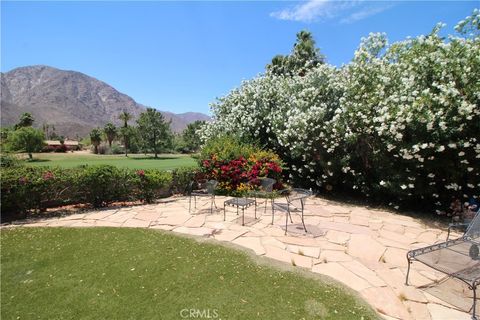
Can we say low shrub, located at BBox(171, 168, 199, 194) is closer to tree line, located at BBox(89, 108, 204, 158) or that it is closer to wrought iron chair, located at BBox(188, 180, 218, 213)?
wrought iron chair, located at BBox(188, 180, 218, 213)

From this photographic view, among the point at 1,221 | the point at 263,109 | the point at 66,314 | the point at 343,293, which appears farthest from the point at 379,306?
the point at 263,109

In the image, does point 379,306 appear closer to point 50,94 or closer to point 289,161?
point 289,161

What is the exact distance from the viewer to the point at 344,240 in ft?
17.2

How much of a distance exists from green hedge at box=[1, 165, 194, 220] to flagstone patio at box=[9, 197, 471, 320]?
1.98 feet

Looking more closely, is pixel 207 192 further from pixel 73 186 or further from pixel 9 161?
pixel 9 161

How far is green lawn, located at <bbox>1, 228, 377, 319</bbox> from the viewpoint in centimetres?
313

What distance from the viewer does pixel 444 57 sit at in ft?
20.8

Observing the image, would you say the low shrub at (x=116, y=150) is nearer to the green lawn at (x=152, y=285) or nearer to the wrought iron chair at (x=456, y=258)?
the green lawn at (x=152, y=285)

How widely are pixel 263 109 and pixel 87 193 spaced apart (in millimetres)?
7077

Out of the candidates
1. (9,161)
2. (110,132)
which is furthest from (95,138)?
(9,161)

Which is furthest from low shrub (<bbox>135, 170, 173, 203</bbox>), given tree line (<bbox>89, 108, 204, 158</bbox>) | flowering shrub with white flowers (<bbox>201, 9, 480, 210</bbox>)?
tree line (<bbox>89, 108, 204, 158</bbox>)

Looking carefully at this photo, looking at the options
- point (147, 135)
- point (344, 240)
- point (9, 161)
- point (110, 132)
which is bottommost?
point (344, 240)

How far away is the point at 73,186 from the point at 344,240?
6.96m

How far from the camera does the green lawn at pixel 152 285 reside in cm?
313
